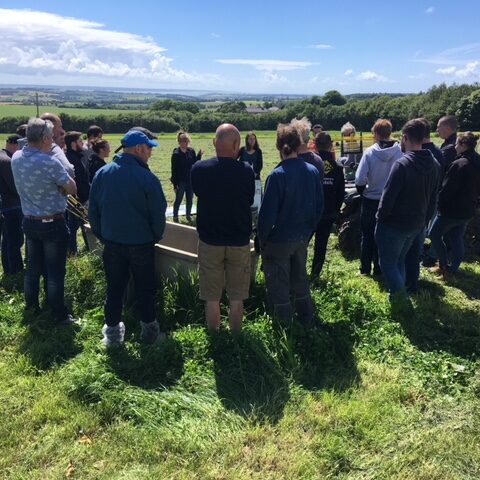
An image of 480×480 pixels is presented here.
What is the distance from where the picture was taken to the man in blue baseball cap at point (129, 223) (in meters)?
3.96

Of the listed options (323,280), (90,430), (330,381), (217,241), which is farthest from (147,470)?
(323,280)

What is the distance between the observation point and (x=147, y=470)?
9.23 ft

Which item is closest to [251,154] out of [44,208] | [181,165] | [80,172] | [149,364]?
[181,165]

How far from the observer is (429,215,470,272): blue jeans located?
6.13 metres

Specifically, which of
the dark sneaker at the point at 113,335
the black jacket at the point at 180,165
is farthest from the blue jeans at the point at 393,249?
the black jacket at the point at 180,165

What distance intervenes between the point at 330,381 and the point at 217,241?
1522mm

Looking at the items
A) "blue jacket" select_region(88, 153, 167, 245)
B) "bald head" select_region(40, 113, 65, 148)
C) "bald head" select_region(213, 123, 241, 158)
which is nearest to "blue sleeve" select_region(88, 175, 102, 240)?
"blue jacket" select_region(88, 153, 167, 245)

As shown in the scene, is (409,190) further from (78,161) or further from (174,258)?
(78,161)

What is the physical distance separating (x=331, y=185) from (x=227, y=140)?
2239mm

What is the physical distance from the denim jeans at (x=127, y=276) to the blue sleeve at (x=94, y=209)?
0.66 ft

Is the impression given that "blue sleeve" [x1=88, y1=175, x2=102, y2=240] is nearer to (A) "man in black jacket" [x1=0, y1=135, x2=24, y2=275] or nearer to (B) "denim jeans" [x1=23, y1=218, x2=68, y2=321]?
(B) "denim jeans" [x1=23, y1=218, x2=68, y2=321]

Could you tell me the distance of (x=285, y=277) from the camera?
14.4ft

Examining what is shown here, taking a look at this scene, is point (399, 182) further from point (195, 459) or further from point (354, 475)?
point (195, 459)

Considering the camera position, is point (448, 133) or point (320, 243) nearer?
point (320, 243)
